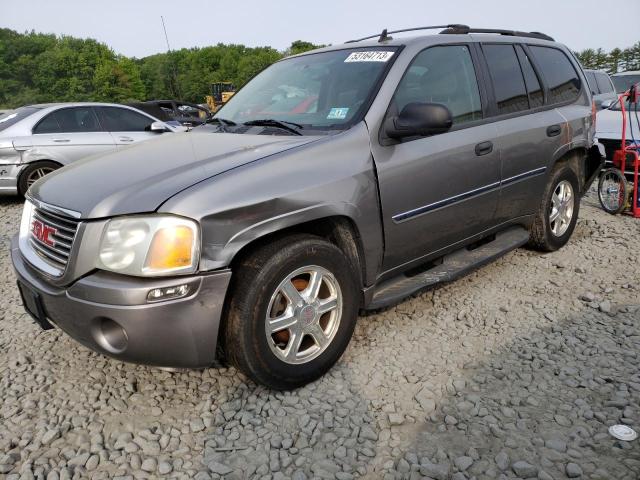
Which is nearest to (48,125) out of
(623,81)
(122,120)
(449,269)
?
(122,120)

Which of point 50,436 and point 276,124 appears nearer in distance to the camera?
point 50,436

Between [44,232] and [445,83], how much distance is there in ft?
8.30

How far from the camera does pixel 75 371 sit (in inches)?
114

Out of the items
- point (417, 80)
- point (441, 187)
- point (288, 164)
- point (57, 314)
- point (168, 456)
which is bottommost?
point (168, 456)

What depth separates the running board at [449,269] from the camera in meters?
3.04

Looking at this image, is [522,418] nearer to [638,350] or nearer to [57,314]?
[638,350]

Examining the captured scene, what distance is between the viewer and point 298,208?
249cm

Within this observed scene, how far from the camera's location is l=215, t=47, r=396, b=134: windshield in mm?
2998

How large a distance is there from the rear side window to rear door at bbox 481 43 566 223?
618 centimetres

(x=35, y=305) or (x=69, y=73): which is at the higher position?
(x=69, y=73)

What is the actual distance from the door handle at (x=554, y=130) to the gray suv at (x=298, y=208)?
0.06 feet

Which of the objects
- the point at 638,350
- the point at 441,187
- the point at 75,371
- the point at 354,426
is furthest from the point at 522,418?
the point at 75,371

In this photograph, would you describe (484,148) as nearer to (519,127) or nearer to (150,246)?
(519,127)

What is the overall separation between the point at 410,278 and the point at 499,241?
43.9 inches
